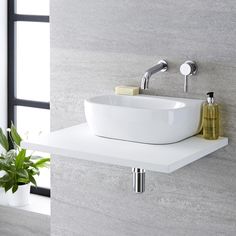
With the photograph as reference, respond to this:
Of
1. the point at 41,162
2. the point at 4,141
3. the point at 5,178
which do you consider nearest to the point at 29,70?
the point at 4,141

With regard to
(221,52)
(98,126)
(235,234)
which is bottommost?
(235,234)

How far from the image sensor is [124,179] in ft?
9.89

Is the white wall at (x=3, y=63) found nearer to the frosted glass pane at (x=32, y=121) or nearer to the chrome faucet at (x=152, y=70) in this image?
the frosted glass pane at (x=32, y=121)

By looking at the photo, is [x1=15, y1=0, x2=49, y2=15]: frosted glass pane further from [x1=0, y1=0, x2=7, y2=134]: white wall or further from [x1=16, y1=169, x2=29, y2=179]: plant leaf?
[x1=16, y1=169, x2=29, y2=179]: plant leaf

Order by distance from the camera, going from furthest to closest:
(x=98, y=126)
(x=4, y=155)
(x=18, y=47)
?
(x=18, y=47) → (x=4, y=155) → (x=98, y=126)

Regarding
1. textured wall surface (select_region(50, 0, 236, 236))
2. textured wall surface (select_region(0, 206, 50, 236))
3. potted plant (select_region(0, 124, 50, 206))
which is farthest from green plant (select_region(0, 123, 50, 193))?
textured wall surface (select_region(50, 0, 236, 236))

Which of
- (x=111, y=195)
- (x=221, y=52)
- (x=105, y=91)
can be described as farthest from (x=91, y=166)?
(x=221, y=52)

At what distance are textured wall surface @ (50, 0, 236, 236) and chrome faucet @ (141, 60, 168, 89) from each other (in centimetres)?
3

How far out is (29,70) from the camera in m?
3.82

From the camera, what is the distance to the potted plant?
3463mm

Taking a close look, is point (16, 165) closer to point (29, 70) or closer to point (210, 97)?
point (29, 70)

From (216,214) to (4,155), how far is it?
130 centimetres

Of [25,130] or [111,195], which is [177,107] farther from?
[25,130]

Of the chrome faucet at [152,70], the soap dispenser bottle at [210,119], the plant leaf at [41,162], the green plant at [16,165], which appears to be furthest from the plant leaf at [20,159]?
the soap dispenser bottle at [210,119]
